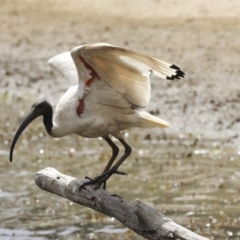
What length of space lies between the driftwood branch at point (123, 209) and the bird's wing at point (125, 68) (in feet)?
2.74

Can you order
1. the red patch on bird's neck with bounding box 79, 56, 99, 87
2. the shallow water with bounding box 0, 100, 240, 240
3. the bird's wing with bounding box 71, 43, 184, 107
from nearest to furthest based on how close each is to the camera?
the bird's wing with bounding box 71, 43, 184, 107 < the red patch on bird's neck with bounding box 79, 56, 99, 87 < the shallow water with bounding box 0, 100, 240, 240

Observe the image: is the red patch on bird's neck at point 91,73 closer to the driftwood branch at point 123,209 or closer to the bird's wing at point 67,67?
the bird's wing at point 67,67

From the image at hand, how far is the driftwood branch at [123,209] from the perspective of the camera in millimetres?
5543

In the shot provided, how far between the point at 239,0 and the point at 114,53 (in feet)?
36.9

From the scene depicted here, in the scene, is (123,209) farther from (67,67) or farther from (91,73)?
(67,67)

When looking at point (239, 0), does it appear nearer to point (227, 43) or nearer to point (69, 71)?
point (227, 43)

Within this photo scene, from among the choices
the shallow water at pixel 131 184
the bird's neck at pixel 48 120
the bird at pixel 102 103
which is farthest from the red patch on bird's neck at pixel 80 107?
the shallow water at pixel 131 184

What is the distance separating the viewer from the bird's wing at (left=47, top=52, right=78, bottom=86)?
7511mm

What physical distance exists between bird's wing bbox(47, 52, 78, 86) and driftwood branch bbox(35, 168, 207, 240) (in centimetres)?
111

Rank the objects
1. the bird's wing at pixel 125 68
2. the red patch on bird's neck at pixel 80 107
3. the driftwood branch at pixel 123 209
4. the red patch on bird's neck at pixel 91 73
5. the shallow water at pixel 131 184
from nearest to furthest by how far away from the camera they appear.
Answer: the driftwood branch at pixel 123 209 → the bird's wing at pixel 125 68 → the red patch on bird's neck at pixel 91 73 → the red patch on bird's neck at pixel 80 107 → the shallow water at pixel 131 184

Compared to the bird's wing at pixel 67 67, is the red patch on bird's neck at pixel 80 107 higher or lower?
lower

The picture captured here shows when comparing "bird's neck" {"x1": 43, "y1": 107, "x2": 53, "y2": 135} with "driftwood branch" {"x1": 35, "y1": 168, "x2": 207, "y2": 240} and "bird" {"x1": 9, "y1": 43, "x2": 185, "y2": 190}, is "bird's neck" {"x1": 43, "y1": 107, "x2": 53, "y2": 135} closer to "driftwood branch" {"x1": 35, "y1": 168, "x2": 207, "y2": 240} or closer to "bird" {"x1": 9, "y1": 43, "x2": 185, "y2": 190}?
"bird" {"x1": 9, "y1": 43, "x2": 185, "y2": 190}

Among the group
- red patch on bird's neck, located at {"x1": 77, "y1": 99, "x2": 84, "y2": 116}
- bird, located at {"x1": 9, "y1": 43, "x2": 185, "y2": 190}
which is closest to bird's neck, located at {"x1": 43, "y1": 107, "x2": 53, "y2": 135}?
bird, located at {"x1": 9, "y1": 43, "x2": 185, "y2": 190}

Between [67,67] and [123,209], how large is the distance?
78.4 inches
